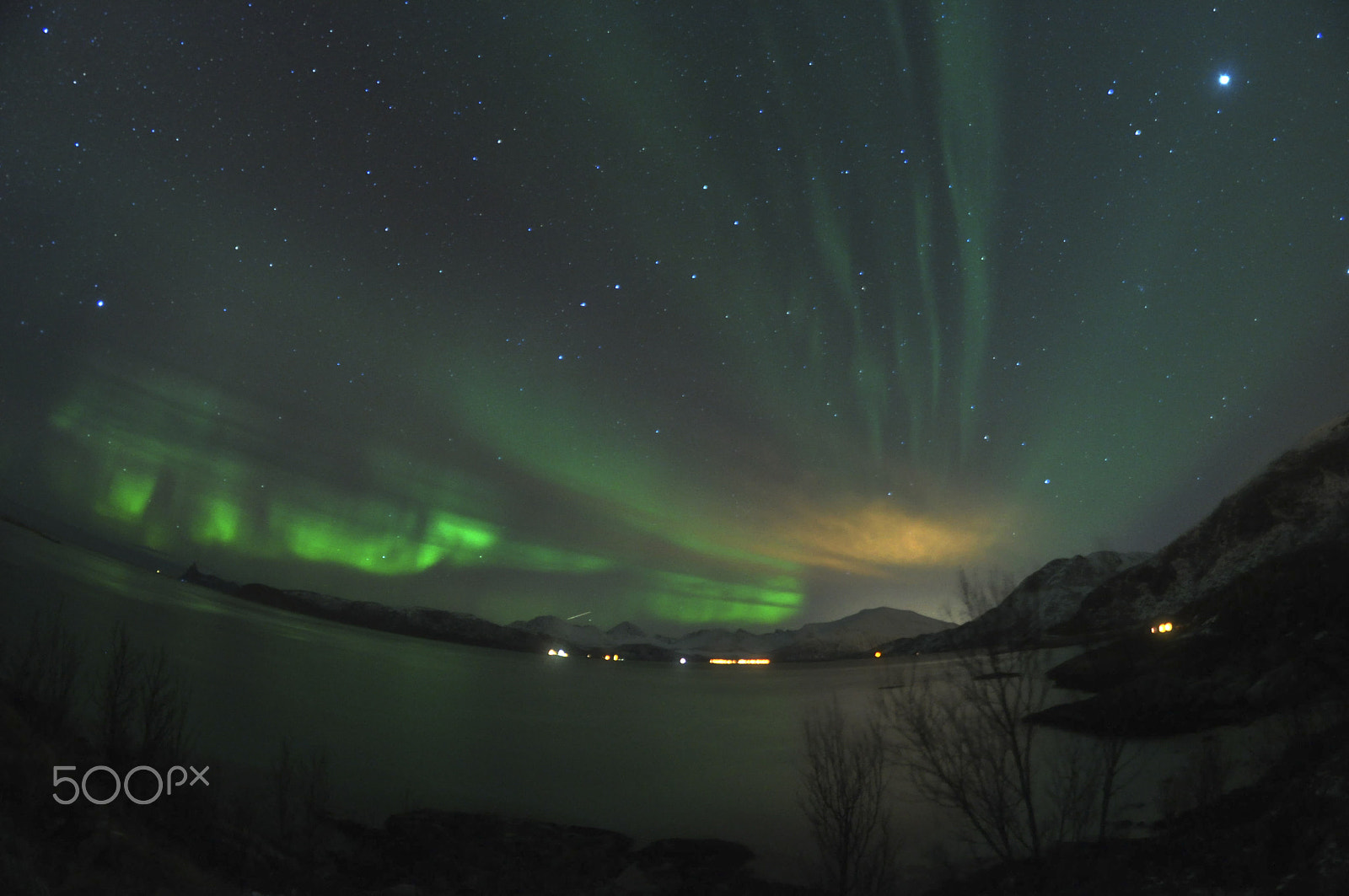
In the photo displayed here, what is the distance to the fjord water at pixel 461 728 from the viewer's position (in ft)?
119

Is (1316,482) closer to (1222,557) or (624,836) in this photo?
(1222,557)

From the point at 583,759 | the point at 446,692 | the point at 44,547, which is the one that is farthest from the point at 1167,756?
the point at 44,547

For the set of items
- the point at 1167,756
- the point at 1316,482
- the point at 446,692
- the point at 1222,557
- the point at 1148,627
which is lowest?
the point at 446,692

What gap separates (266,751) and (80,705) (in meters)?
12.2

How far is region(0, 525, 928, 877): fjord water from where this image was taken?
36219 mm

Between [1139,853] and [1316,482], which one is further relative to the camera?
[1316,482]

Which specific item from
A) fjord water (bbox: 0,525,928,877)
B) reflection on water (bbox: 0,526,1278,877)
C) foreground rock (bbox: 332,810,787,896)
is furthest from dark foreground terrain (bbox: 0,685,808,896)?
reflection on water (bbox: 0,526,1278,877)

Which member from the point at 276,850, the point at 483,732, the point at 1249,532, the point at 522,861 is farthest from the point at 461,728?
the point at 1249,532

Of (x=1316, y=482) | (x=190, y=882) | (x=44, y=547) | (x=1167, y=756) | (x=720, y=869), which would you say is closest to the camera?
(x=190, y=882)

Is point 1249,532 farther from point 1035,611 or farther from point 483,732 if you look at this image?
point 483,732

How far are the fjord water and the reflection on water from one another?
0.28 metres

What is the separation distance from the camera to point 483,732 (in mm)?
67062

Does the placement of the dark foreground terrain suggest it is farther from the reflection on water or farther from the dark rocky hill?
the dark rocky hill

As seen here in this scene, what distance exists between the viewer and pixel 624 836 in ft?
95.0
